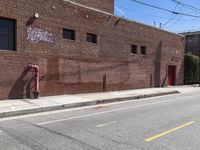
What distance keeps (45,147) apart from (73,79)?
39.3 feet

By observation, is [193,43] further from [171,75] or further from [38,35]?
[38,35]

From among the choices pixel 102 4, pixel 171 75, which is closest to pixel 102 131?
pixel 102 4

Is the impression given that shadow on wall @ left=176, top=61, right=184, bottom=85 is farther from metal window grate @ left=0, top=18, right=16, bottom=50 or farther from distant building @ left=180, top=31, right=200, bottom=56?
metal window grate @ left=0, top=18, right=16, bottom=50

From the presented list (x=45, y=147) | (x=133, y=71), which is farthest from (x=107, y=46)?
(x=45, y=147)

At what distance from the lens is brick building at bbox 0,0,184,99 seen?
1567cm

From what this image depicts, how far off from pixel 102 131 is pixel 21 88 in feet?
26.2

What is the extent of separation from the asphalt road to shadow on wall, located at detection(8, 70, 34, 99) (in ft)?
11.6

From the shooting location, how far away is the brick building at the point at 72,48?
15.7 m

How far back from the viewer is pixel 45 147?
23.9ft

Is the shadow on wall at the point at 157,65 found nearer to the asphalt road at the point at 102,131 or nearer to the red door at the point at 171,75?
the red door at the point at 171,75

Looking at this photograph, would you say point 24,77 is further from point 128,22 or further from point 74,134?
point 128,22

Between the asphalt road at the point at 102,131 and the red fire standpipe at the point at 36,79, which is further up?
the red fire standpipe at the point at 36,79

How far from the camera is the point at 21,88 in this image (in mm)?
16094

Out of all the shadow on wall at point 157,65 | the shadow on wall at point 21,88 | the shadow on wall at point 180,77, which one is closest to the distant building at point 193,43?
the shadow on wall at point 180,77
